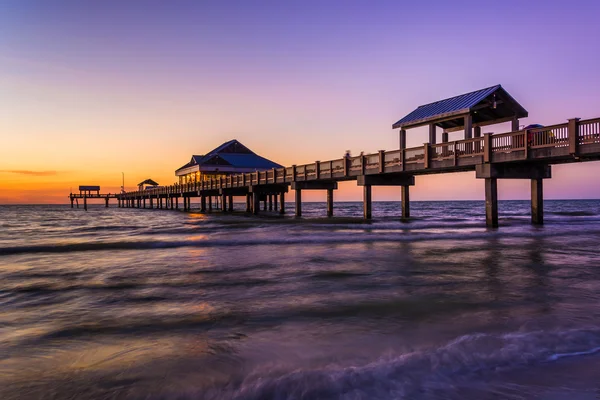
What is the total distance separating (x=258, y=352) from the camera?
4.23 metres

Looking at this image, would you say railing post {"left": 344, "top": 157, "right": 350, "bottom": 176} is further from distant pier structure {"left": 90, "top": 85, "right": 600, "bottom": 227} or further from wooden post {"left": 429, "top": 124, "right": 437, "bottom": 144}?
wooden post {"left": 429, "top": 124, "right": 437, "bottom": 144}

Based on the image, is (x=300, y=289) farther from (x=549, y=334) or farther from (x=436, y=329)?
(x=549, y=334)

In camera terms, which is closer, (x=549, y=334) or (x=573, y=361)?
(x=573, y=361)

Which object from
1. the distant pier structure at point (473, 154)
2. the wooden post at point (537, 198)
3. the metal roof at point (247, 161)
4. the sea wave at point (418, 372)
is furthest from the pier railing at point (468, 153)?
the metal roof at point (247, 161)

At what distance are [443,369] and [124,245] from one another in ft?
47.9

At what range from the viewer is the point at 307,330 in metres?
4.95

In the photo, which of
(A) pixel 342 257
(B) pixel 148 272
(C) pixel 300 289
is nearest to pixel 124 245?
(B) pixel 148 272

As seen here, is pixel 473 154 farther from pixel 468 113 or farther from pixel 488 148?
pixel 468 113

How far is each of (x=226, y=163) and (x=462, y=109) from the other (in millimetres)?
43649

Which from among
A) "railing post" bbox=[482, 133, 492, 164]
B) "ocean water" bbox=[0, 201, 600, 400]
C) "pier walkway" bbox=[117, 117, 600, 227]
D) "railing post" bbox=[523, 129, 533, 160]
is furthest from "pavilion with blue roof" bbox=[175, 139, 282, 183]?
"ocean water" bbox=[0, 201, 600, 400]

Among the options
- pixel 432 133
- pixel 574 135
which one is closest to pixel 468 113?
pixel 432 133

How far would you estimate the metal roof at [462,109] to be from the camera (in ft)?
69.9

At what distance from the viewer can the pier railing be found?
48.4 ft

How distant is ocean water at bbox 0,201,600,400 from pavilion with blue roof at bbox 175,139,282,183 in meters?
49.3
